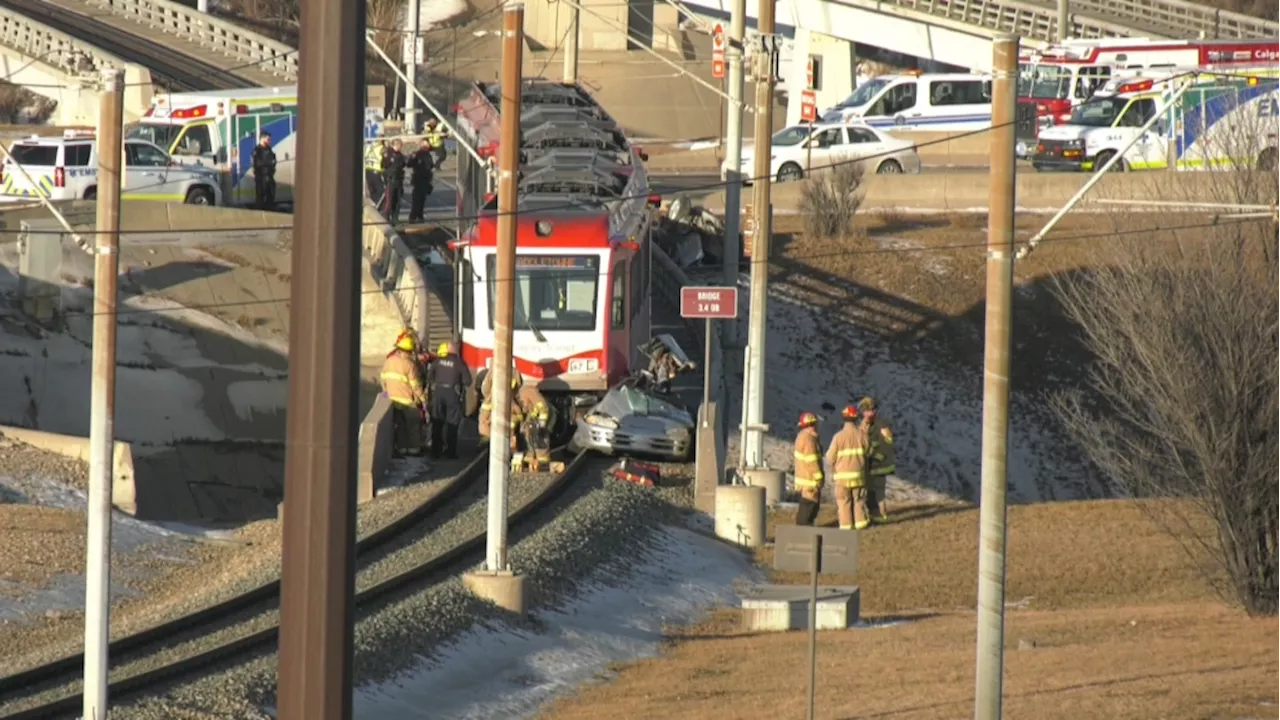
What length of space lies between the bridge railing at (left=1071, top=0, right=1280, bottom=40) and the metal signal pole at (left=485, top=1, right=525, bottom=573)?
5044 cm


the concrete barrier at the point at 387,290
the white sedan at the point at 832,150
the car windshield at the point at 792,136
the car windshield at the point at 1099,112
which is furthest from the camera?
the car windshield at the point at 792,136

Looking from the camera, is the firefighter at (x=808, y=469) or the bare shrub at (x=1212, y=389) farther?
the firefighter at (x=808, y=469)

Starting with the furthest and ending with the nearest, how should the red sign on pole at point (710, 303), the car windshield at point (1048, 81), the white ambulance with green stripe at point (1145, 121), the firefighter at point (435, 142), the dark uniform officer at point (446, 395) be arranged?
the car windshield at point (1048, 81) < the firefighter at point (435, 142) < the white ambulance with green stripe at point (1145, 121) < the dark uniform officer at point (446, 395) < the red sign on pole at point (710, 303)

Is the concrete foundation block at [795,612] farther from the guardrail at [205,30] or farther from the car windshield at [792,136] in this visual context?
the guardrail at [205,30]

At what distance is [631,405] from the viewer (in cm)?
3084

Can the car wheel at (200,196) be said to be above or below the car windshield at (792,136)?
below

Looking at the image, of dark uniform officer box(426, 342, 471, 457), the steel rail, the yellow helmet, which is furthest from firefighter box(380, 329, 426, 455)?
the steel rail

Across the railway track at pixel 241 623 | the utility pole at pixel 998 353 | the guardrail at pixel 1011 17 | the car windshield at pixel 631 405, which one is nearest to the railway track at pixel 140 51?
the guardrail at pixel 1011 17

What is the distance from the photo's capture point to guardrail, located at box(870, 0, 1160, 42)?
67438 mm

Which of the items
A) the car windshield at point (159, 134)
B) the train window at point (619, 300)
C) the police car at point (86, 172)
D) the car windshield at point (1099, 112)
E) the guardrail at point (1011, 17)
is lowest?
the train window at point (619, 300)

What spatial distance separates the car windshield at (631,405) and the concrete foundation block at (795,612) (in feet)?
27.7

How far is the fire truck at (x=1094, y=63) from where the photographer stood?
174 ft

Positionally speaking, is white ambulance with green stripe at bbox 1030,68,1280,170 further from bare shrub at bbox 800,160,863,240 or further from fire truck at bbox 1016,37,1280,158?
bare shrub at bbox 800,160,863,240

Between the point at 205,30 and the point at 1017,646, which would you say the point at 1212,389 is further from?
the point at 205,30
